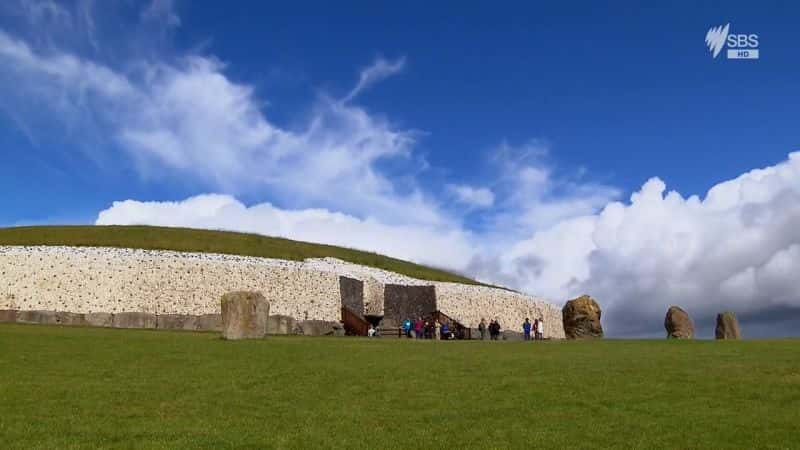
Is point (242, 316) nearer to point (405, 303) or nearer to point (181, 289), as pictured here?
point (181, 289)

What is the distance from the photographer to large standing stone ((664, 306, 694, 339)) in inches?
1598

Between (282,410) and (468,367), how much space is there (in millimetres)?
7282

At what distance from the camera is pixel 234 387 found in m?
15.8

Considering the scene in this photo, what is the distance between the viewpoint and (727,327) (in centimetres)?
3928

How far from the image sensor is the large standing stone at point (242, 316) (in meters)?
27.0

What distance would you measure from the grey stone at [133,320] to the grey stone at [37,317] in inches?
120

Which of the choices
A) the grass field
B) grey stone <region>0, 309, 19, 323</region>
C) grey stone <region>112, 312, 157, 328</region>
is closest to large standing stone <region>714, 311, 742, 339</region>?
the grass field

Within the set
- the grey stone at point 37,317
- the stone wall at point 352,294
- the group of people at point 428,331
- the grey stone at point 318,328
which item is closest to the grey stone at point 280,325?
the grey stone at point 318,328

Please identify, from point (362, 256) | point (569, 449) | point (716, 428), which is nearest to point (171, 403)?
point (569, 449)

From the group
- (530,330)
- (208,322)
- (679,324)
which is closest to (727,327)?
(679,324)

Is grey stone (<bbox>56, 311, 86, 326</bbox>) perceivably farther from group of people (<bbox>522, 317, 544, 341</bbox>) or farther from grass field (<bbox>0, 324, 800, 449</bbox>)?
group of people (<bbox>522, 317, 544, 341</bbox>)

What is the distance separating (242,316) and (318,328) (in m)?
15.8

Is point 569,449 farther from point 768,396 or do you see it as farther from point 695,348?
point 695,348

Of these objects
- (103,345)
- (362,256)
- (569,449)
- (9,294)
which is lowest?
(569,449)
